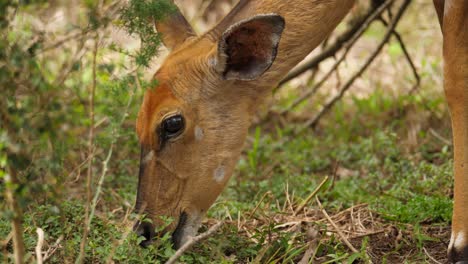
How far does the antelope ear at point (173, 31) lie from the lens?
5492mm

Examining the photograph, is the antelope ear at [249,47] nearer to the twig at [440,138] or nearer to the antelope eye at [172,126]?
the antelope eye at [172,126]

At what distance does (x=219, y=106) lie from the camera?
16.9ft

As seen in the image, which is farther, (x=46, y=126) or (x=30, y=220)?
(x=30, y=220)

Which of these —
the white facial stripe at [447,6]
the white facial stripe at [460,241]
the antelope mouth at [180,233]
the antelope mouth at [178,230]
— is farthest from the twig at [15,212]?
the white facial stripe at [447,6]

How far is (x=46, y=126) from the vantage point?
383 cm

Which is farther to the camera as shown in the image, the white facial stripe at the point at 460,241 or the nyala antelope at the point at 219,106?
the nyala antelope at the point at 219,106

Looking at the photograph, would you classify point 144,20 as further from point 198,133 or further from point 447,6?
point 447,6

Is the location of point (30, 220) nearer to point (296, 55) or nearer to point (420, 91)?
point (296, 55)

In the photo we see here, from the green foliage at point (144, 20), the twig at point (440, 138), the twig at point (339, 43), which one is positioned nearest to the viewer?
the green foliage at point (144, 20)

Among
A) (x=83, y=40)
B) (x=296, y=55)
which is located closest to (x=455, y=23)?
(x=296, y=55)

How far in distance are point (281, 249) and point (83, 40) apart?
5.46ft

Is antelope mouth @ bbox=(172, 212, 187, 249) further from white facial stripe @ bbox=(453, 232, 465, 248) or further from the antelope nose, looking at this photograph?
white facial stripe @ bbox=(453, 232, 465, 248)

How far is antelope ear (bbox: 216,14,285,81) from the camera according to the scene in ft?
15.7

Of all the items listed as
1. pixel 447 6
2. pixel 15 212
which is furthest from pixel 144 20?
pixel 447 6
